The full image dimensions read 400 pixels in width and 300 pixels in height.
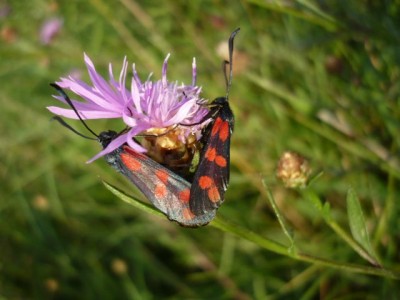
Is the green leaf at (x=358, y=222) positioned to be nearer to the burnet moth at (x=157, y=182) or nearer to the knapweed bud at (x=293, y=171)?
the knapweed bud at (x=293, y=171)

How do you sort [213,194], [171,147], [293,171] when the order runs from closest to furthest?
[213,194] < [171,147] < [293,171]

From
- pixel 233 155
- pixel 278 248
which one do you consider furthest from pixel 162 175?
pixel 233 155

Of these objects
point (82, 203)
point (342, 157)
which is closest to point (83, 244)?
point (82, 203)

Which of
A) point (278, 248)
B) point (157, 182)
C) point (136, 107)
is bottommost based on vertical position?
point (278, 248)

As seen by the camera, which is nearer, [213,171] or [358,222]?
[213,171]

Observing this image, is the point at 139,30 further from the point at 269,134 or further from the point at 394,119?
the point at 394,119

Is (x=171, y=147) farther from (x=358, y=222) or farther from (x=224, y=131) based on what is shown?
(x=358, y=222)

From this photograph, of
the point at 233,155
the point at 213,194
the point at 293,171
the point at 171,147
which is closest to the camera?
the point at 213,194

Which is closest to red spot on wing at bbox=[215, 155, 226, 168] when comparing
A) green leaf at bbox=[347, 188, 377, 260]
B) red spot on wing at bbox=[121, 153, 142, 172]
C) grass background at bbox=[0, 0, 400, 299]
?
red spot on wing at bbox=[121, 153, 142, 172]
